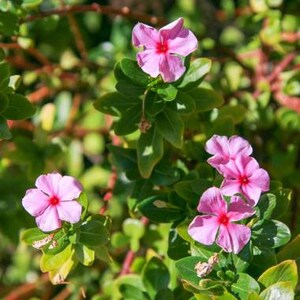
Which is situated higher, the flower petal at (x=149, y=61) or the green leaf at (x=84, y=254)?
the flower petal at (x=149, y=61)

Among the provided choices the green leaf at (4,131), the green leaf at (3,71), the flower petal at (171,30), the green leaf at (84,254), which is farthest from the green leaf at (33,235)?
the flower petal at (171,30)

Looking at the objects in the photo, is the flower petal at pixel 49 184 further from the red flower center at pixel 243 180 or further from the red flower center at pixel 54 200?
the red flower center at pixel 243 180

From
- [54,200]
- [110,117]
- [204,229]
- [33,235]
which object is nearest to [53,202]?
[54,200]

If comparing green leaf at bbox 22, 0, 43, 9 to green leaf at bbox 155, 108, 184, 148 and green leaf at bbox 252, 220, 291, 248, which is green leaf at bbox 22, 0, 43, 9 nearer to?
green leaf at bbox 155, 108, 184, 148

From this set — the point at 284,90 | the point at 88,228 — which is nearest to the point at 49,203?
the point at 88,228

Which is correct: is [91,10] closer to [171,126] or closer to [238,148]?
[171,126]

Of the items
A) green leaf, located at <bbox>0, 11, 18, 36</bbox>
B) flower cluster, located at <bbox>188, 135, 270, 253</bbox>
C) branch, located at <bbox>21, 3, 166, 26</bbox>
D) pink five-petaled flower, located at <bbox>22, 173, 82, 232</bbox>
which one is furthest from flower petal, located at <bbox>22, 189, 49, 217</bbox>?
branch, located at <bbox>21, 3, 166, 26</bbox>
